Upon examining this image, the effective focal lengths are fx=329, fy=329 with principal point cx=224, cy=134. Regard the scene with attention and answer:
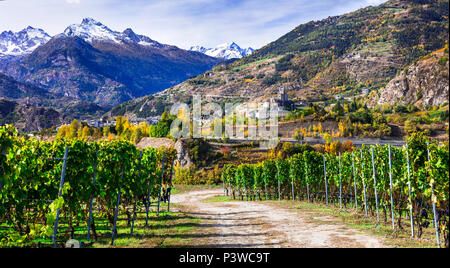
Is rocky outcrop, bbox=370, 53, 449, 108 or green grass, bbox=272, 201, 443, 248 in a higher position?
rocky outcrop, bbox=370, 53, 449, 108

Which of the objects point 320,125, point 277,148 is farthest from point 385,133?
point 277,148

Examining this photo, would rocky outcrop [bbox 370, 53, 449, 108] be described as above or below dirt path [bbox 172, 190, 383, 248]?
above

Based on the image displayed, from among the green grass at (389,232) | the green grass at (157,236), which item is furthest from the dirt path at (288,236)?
the green grass at (157,236)

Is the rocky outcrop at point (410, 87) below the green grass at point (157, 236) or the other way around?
the other way around

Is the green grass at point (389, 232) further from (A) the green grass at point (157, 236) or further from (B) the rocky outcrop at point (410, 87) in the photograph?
(B) the rocky outcrop at point (410, 87)

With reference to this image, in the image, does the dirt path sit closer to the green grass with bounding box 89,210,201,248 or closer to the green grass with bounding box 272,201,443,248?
the green grass with bounding box 272,201,443,248

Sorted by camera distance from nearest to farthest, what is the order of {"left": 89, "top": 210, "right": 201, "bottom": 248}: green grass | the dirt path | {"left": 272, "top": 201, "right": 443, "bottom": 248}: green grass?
{"left": 272, "top": 201, "right": 443, "bottom": 248}: green grass, the dirt path, {"left": 89, "top": 210, "right": 201, "bottom": 248}: green grass

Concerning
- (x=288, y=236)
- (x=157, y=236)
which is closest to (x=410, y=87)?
(x=288, y=236)

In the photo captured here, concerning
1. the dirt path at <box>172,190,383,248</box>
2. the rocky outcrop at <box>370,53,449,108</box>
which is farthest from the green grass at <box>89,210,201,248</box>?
the rocky outcrop at <box>370,53,449,108</box>

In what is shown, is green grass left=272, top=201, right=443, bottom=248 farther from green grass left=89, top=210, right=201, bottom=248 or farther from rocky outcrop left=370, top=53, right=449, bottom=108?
rocky outcrop left=370, top=53, right=449, bottom=108

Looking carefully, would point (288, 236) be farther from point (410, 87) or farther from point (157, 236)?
point (410, 87)

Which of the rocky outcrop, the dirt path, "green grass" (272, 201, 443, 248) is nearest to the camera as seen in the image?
"green grass" (272, 201, 443, 248)

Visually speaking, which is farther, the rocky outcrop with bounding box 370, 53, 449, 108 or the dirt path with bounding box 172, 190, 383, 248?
the rocky outcrop with bounding box 370, 53, 449, 108
